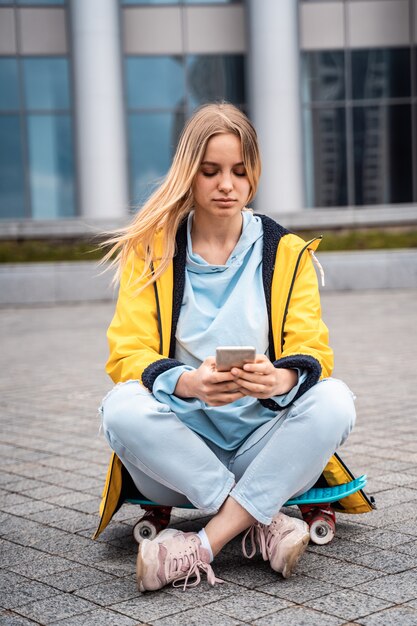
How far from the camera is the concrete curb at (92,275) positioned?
15.5 metres

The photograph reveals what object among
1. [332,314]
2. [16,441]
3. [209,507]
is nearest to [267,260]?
[209,507]

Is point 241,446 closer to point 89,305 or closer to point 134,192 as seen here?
point 89,305

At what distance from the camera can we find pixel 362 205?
78.2 feet

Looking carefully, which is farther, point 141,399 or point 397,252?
point 397,252

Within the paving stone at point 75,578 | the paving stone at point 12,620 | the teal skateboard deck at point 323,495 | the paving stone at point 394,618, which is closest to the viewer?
the paving stone at point 394,618

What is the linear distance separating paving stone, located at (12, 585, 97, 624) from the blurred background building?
62.0ft

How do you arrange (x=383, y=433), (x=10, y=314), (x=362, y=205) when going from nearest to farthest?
(x=383, y=433) < (x=10, y=314) < (x=362, y=205)

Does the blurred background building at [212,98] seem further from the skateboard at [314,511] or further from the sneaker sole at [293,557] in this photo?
the sneaker sole at [293,557]

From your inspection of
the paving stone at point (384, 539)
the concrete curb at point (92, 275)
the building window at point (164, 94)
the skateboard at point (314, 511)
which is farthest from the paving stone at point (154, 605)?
the building window at point (164, 94)

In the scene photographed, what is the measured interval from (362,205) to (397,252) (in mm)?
8612

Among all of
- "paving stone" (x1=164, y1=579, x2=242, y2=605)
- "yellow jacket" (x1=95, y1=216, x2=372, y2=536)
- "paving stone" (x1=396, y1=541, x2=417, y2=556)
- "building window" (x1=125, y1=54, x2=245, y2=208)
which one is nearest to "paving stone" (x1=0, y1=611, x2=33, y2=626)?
"paving stone" (x1=164, y1=579, x2=242, y2=605)

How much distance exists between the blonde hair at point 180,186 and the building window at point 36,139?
20.4 metres

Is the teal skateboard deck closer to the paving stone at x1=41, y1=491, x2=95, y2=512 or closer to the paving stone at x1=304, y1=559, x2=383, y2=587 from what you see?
the paving stone at x1=304, y1=559, x2=383, y2=587

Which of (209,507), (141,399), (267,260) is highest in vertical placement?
(267,260)
